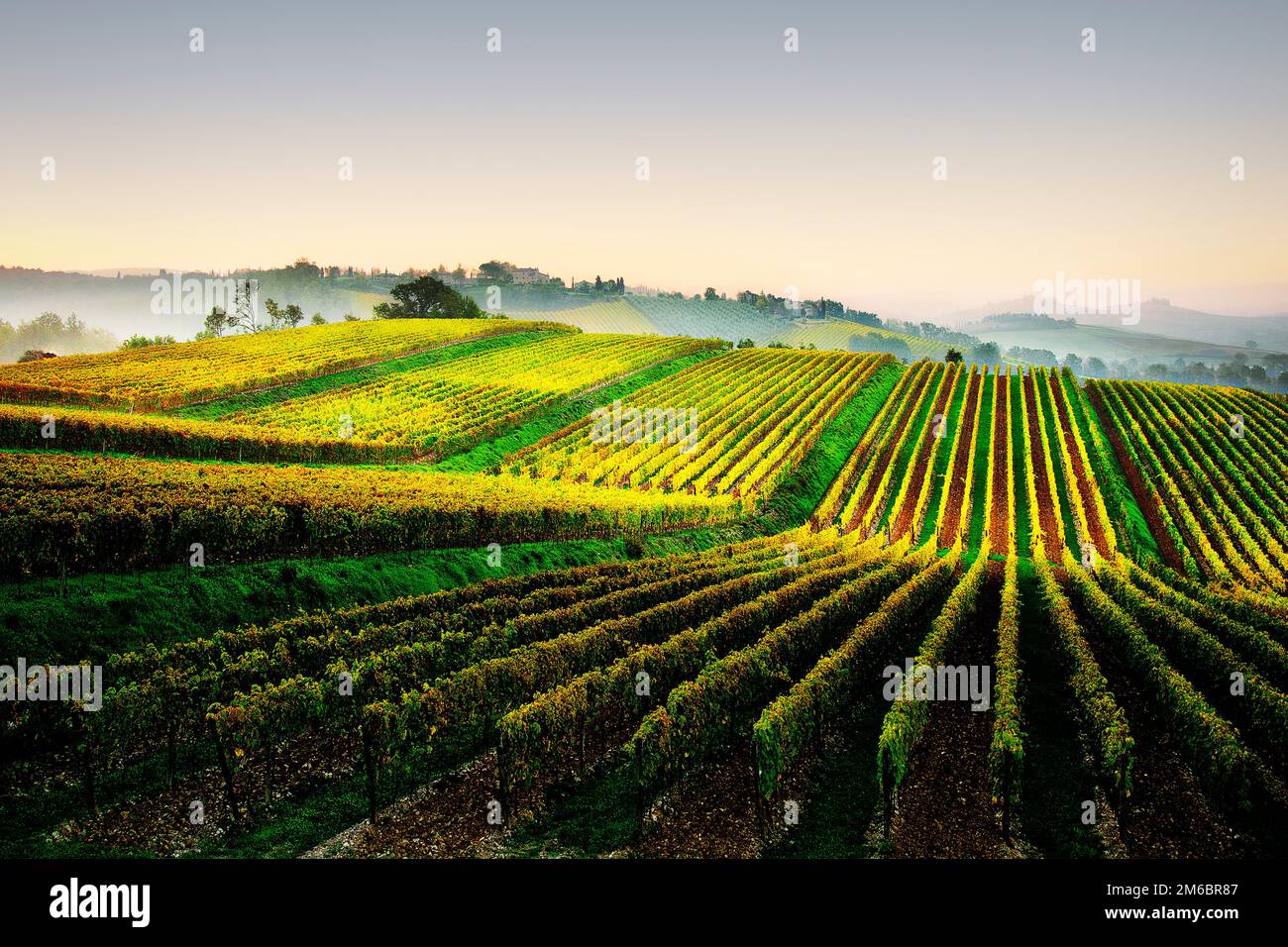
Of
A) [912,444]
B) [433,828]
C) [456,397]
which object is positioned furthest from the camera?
[456,397]

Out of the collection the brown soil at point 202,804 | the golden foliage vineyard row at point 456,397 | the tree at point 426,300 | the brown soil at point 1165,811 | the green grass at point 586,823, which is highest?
the tree at point 426,300

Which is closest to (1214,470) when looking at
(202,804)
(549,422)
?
(549,422)

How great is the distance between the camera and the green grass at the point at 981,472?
48159mm

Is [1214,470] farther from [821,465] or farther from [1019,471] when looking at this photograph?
[821,465]

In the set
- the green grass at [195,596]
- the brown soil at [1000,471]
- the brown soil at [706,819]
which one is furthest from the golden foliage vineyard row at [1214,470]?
the green grass at [195,596]

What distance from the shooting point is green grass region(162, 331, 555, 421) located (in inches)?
2306

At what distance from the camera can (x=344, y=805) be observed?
47.9ft

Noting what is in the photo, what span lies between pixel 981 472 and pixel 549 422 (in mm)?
36399

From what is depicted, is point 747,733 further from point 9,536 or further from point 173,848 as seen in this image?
point 9,536

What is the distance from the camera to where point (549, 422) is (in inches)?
2525

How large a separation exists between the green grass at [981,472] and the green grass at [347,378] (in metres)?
56.2

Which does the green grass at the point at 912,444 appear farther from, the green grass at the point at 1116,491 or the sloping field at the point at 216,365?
the sloping field at the point at 216,365

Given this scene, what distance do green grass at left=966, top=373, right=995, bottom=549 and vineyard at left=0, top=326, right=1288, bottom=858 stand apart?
1181 mm

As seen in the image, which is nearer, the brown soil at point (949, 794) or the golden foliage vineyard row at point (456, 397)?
the brown soil at point (949, 794)
